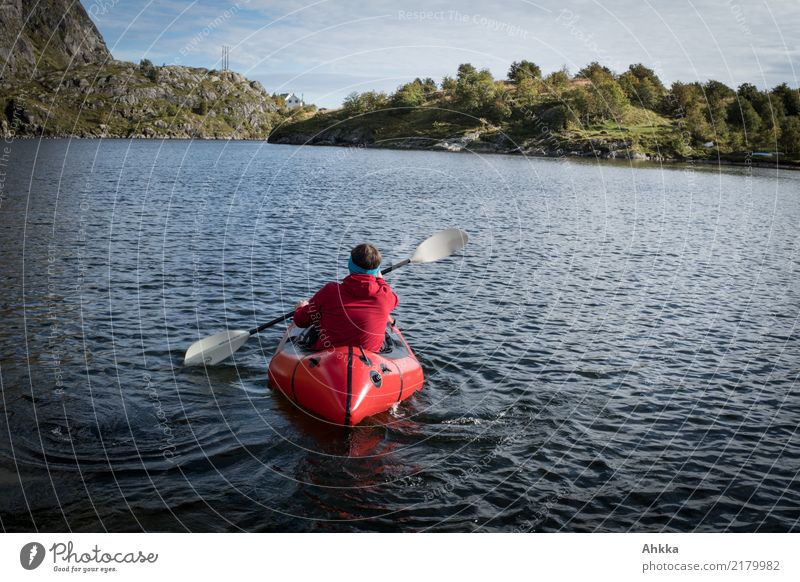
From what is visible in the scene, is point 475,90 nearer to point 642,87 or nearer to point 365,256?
point 642,87

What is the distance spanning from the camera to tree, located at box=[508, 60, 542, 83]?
112994 mm

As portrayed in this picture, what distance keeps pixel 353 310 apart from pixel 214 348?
4596 millimetres

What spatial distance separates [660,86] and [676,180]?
46.6m

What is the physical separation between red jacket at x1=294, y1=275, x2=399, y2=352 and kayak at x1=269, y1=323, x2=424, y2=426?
0.26 metres

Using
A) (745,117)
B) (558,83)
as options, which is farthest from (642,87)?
(745,117)

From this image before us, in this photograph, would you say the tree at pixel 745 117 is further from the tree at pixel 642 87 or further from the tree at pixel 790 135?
the tree at pixel 642 87

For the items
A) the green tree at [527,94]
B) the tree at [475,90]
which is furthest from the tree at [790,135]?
the tree at [475,90]

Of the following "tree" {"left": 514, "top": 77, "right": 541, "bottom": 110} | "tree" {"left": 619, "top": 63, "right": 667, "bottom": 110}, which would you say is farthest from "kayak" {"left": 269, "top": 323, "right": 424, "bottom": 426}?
"tree" {"left": 619, "top": 63, "right": 667, "bottom": 110}

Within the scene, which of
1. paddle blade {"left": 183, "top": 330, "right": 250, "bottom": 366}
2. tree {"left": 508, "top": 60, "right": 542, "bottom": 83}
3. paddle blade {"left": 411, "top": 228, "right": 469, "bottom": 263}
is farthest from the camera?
tree {"left": 508, "top": 60, "right": 542, "bottom": 83}

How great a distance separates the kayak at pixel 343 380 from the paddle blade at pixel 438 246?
475 cm

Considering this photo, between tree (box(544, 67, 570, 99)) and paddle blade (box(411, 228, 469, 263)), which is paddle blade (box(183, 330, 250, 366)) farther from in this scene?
tree (box(544, 67, 570, 99))

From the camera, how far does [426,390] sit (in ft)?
47.1

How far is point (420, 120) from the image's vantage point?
481 feet

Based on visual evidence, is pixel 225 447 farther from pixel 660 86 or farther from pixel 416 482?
pixel 660 86
